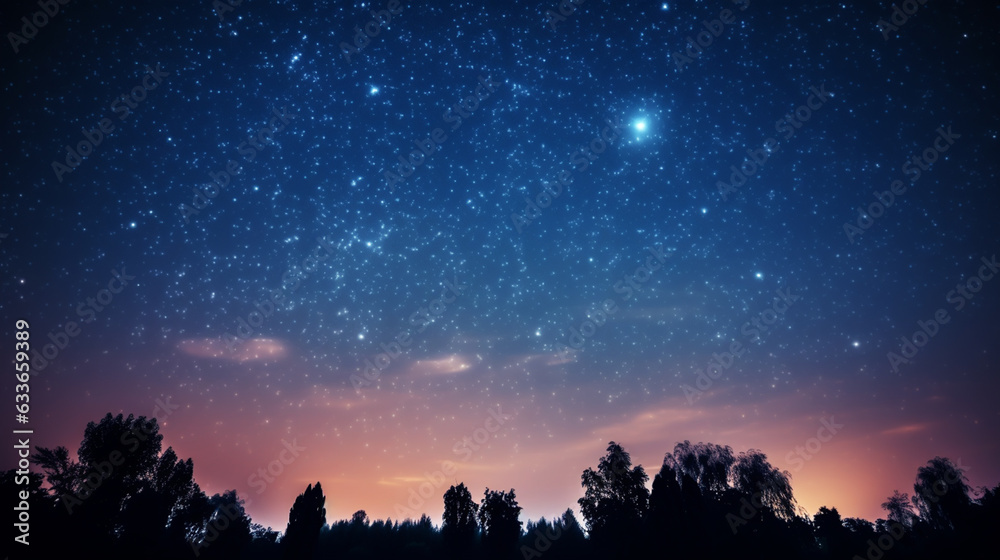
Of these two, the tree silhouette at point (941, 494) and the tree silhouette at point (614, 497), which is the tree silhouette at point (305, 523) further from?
the tree silhouette at point (941, 494)

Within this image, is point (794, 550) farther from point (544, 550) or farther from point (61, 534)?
point (61, 534)

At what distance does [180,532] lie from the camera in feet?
159

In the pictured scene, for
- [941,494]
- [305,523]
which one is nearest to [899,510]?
[941,494]

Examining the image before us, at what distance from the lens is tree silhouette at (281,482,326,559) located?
148ft

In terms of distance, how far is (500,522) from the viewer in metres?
47.9

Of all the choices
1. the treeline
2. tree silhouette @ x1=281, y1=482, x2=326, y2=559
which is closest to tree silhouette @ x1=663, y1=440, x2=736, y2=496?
the treeline

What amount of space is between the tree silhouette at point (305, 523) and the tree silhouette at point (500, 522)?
20717 millimetres

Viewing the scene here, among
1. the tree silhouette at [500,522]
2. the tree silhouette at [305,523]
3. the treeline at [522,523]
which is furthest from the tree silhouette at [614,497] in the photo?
the tree silhouette at [305,523]

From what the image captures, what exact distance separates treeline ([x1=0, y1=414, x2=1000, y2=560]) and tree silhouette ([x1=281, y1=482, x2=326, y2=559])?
0.12m

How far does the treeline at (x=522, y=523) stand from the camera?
36656 millimetres

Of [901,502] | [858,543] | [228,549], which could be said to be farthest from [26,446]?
[901,502]

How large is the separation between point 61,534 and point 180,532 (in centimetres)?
1792

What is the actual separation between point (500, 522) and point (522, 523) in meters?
4.46

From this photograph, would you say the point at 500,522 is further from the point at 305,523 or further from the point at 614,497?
the point at 305,523
